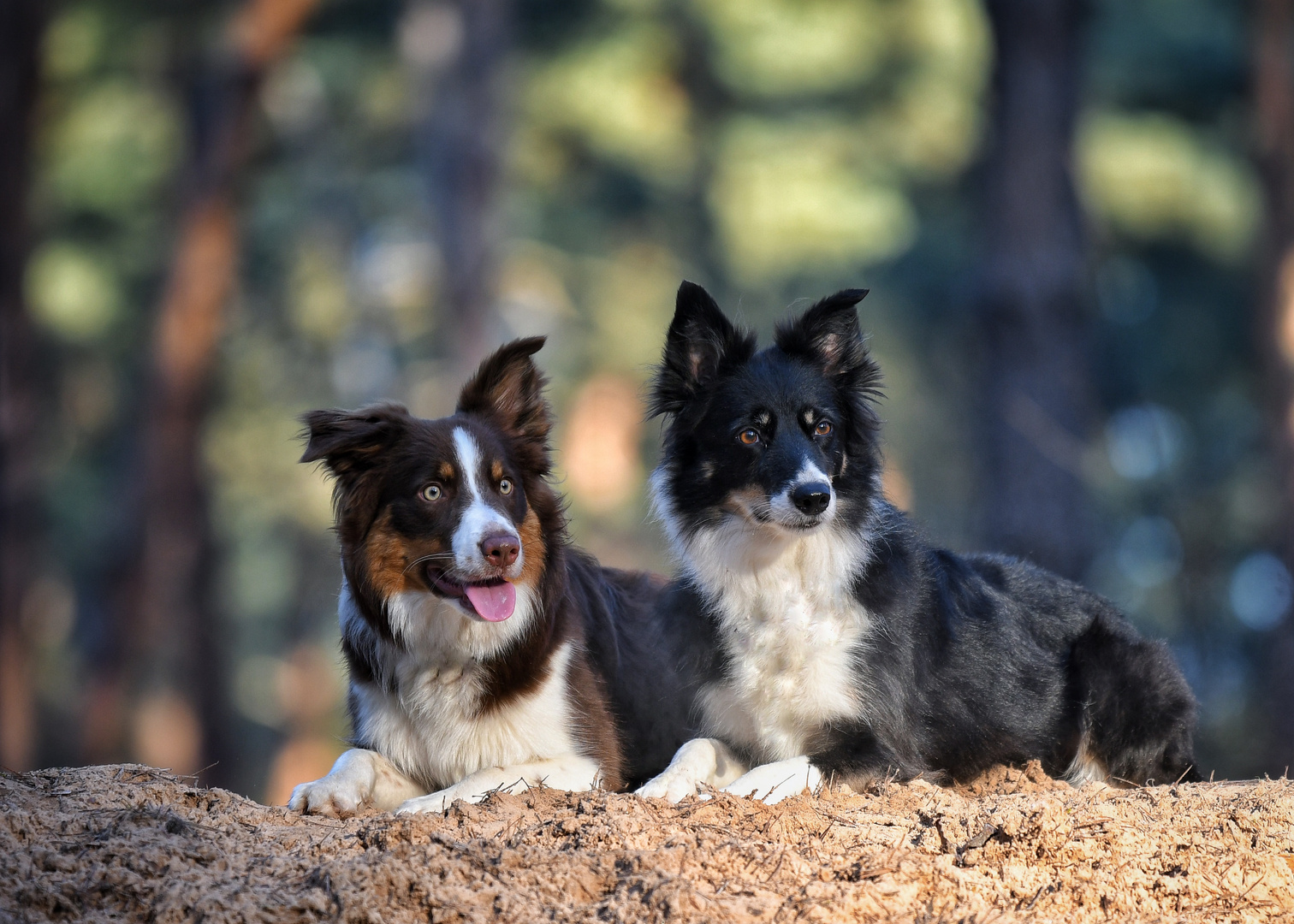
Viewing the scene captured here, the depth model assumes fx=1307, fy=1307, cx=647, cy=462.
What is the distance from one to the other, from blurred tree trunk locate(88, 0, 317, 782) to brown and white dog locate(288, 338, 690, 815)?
38.5 ft

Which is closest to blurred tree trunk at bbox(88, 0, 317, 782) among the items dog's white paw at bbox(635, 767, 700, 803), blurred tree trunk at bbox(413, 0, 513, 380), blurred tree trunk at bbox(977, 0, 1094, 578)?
blurred tree trunk at bbox(413, 0, 513, 380)

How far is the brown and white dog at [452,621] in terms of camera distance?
5609 millimetres

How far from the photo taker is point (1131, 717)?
629cm

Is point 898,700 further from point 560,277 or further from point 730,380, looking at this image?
point 560,277

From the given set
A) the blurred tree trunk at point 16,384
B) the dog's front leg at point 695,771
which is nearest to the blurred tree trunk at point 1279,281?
the dog's front leg at point 695,771

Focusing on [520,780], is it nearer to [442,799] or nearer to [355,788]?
[442,799]

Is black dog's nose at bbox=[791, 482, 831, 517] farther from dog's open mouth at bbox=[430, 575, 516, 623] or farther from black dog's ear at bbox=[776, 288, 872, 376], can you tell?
dog's open mouth at bbox=[430, 575, 516, 623]

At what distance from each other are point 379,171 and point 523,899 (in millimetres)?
25489

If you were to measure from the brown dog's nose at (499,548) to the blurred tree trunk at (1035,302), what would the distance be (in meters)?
7.87

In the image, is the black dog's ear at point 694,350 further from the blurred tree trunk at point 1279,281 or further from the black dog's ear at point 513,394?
the blurred tree trunk at point 1279,281

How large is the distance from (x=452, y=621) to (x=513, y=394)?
117 centimetres

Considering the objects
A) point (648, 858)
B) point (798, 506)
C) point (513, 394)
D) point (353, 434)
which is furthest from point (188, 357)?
point (648, 858)

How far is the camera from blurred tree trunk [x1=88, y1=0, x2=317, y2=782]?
16.4 m

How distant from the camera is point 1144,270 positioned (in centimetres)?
2380
